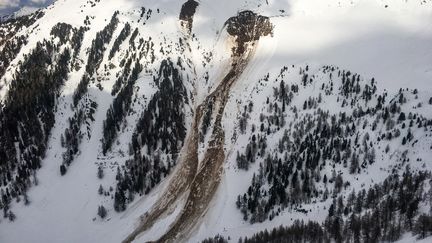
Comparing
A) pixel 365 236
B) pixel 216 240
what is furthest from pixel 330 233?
pixel 216 240

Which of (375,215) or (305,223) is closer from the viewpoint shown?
(375,215)

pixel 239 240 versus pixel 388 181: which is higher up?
pixel 388 181

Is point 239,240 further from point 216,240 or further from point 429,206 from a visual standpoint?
point 429,206

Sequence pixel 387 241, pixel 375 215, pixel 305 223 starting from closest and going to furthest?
1. pixel 387 241
2. pixel 375 215
3. pixel 305 223

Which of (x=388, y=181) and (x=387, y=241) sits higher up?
(x=388, y=181)

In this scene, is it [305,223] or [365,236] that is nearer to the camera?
→ [365,236]

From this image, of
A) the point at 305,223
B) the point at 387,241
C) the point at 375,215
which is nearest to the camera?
the point at 387,241

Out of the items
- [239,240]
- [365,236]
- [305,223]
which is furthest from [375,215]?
[239,240]
